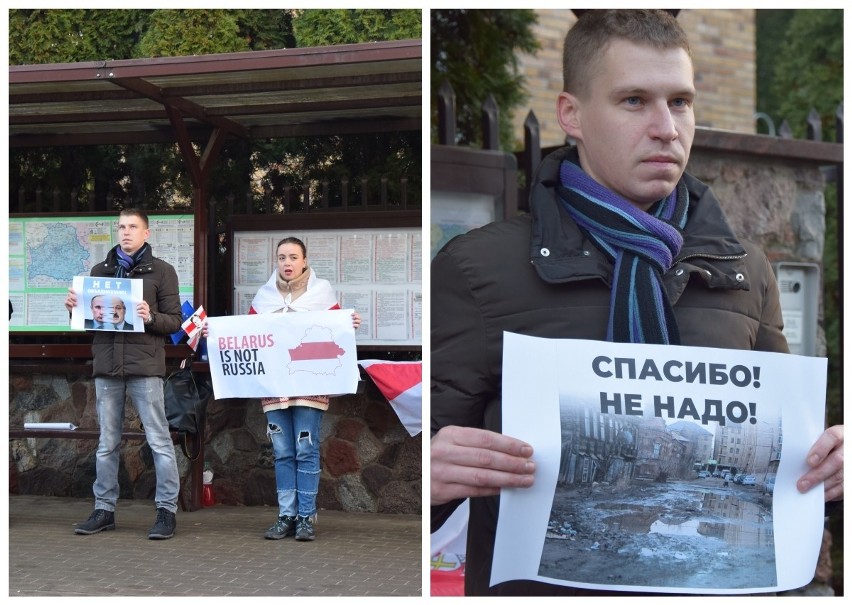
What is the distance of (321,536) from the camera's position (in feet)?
18.5

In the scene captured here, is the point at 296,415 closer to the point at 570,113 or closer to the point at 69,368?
the point at 69,368

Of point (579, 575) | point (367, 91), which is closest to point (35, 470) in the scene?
point (367, 91)

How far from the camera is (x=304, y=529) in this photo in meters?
5.47

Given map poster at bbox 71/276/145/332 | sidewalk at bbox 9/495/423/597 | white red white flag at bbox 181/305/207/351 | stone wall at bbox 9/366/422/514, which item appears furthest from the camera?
stone wall at bbox 9/366/422/514

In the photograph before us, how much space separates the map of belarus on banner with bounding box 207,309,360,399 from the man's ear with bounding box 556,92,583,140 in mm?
2750

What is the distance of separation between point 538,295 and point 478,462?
1.20 ft

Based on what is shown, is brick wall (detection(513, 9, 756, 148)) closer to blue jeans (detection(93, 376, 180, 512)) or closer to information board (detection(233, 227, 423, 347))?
information board (detection(233, 227, 423, 347))

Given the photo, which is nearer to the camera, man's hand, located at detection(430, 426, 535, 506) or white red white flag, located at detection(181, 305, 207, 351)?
man's hand, located at detection(430, 426, 535, 506)

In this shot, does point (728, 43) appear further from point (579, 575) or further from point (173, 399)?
point (579, 575)

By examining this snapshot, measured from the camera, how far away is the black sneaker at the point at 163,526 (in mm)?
5516

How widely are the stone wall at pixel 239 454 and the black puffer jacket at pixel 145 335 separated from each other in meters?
1.14

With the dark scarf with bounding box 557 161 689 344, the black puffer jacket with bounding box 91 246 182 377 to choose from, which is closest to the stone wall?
the black puffer jacket with bounding box 91 246 182 377

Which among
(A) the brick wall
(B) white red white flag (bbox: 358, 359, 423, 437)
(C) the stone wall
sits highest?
(A) the brick wall

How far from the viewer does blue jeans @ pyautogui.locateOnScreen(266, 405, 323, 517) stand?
539cm
